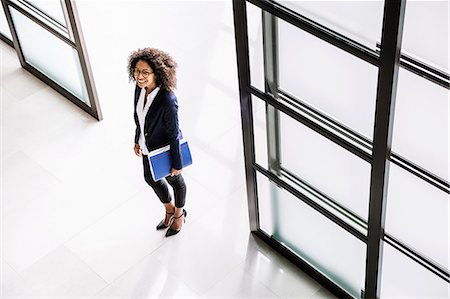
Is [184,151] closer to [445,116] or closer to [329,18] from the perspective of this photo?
[329,18]

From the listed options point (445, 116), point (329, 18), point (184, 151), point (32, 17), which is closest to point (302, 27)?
point (329, 18)

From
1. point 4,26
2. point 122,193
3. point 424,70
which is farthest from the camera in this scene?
point 4,26

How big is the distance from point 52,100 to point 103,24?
1.24m

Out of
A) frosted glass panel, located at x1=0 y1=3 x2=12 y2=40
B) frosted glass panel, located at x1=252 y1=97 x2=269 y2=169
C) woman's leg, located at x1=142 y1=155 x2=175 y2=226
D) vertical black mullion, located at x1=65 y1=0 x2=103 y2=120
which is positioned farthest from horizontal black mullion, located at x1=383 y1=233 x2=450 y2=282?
frosted glass panel, located at x1=0 y1=3 x2=12 y2=40

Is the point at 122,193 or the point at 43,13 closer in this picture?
the point at 122,193

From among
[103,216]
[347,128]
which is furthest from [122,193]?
[347,128]

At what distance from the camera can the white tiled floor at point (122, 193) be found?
17.6 feet

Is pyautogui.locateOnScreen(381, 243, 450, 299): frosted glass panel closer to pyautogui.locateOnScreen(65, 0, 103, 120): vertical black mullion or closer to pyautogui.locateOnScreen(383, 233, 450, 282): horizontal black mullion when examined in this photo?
pyautogui.locateOnScreen(383, 233, 450, 282): horizontal black mullion

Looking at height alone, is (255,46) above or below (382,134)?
above

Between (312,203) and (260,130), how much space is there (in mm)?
568

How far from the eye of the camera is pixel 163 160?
Answer: 4.92m

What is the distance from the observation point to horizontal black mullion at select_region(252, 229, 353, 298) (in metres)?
5.09

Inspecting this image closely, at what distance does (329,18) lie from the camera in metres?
3.65

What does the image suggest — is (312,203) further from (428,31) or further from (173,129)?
(428,31)
